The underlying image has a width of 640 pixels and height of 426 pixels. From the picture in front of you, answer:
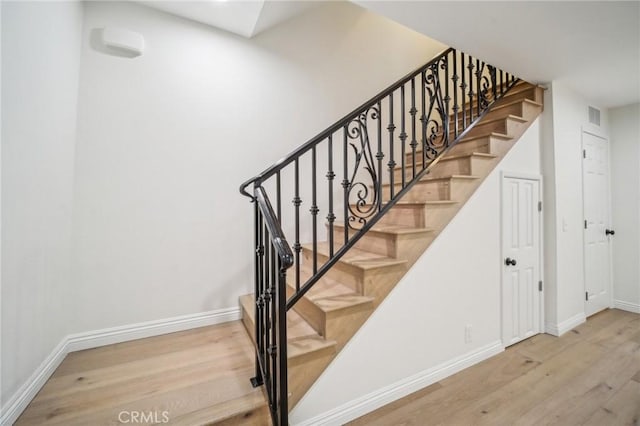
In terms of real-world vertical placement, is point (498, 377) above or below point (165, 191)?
below

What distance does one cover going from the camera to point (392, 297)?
1768mm

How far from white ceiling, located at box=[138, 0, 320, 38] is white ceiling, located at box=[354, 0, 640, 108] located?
112 cm

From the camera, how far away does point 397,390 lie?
177 cm

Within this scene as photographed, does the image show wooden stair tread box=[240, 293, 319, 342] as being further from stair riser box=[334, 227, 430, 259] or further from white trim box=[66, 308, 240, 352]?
stair riser box=[334, 227, 430, 259]

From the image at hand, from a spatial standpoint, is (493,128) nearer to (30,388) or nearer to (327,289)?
(327,289)

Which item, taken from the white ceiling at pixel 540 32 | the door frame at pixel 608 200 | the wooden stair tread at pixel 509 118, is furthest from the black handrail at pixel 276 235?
the door frame at pixel 608 200

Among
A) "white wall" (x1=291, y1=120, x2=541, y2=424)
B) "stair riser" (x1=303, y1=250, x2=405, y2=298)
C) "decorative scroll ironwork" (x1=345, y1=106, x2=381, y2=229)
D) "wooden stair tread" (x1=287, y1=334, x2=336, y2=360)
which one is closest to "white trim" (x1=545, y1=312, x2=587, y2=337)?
"white wall" (x1=291, y1=120, x2=541, y2=424)

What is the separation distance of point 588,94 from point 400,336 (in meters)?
3.45

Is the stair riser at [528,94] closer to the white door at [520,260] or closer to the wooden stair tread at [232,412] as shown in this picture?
the white door at [520,260]

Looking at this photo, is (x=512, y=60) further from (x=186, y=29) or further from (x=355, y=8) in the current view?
(x=186, y=29)

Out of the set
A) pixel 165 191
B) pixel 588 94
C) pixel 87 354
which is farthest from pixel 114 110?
pixel 588 94

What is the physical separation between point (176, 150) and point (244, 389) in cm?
194

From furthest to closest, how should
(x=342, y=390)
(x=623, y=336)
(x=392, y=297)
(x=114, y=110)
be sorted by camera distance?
(x=623, y=336), (x=114, y=110), (x=392, y=297), (x=342, y=390)
